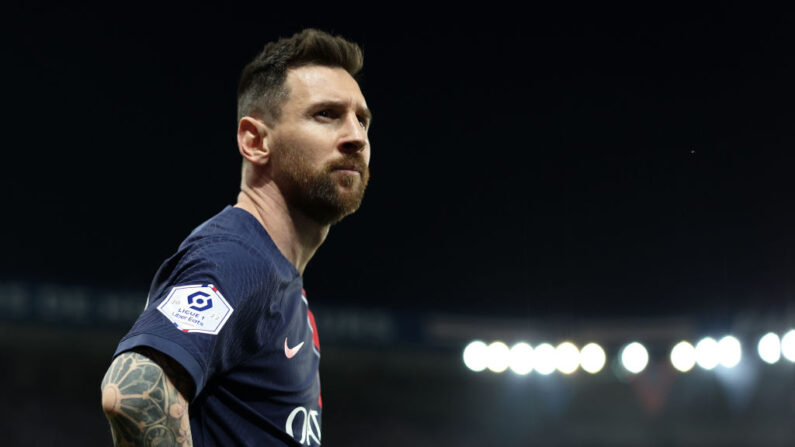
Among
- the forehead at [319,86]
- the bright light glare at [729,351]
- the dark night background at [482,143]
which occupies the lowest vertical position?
the bright light glare at [729,351]

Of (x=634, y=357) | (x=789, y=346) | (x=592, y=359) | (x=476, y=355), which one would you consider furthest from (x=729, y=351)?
(x=476, y=355)

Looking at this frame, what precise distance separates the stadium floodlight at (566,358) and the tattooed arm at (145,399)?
9278 millimetres

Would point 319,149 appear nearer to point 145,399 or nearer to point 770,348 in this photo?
point 145,399

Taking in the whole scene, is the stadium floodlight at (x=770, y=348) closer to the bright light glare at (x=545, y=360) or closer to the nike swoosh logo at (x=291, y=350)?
the bright light glare at (x=545, y=360)

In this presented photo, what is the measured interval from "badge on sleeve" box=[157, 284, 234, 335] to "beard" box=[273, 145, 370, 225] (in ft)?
1.72

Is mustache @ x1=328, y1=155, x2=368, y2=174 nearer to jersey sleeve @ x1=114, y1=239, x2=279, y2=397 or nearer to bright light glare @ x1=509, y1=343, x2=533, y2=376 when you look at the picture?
jersey sleeve @ x1=114, y1=239, x2=279, y2=397

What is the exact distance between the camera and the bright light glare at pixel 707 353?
29.6 ft

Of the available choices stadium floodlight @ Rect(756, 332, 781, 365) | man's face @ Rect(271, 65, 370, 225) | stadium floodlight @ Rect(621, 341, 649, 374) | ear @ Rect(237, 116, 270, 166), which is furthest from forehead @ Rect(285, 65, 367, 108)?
stadium floodlight @ Rect(621, 341, 649, 374)

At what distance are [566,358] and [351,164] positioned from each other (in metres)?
8.83

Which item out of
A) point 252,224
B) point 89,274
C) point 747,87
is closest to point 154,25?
point 89,274

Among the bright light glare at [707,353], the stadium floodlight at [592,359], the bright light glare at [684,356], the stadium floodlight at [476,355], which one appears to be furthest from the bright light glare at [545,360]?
the bright light glare at [707,353]

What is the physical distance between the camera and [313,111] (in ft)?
5.65

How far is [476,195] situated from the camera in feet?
32.5

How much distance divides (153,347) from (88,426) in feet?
31.9
